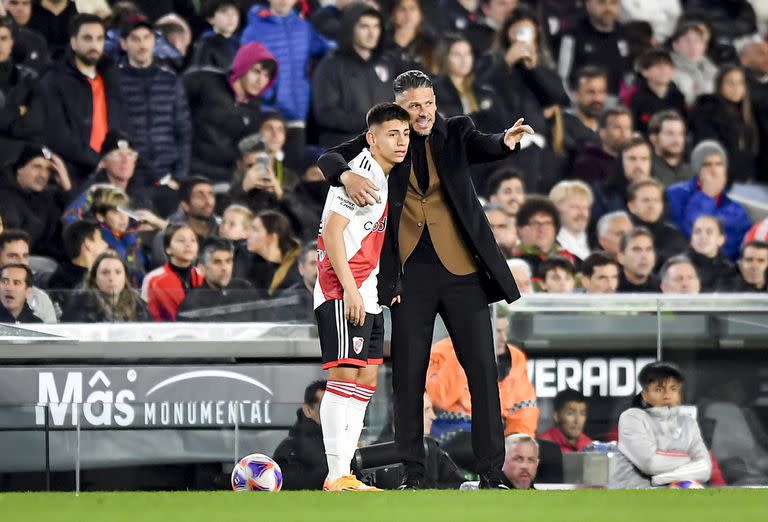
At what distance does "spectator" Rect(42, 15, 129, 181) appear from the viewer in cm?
1076

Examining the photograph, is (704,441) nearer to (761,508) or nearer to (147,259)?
(761,508)

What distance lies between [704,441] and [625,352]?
691mm

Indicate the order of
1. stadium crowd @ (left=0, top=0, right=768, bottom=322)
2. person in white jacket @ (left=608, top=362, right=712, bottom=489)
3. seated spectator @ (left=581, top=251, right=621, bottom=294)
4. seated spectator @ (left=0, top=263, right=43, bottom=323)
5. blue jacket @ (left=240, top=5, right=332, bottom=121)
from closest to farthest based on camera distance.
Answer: person in white jacket @ (left=608, top=362, right=712, bottom=489)
seated spectator @ (left=0, top=263, right=43, bottom=323)
seated spectator @ (left=581, top=251, right=621, bottom=294)
stadium crowd @ (left=0, top=0, right=768, bottom=322)
blue jacket @ (left=240, top=5, right=332, bottom=121)

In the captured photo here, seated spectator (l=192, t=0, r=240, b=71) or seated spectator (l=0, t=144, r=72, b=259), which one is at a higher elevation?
seated spectator (l=192, t=0, r=240, b=71)

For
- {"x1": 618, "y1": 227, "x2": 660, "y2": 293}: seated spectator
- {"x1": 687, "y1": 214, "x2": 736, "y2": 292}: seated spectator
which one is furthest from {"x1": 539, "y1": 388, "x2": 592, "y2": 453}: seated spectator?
{"x1": 687, "y1": 214, "x2": 736, "y2": 292}: seated spectator

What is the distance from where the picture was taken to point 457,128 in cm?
582

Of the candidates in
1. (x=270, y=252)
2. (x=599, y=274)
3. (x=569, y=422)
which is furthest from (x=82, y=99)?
(x=569, y=422)

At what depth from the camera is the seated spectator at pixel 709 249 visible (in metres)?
10.7

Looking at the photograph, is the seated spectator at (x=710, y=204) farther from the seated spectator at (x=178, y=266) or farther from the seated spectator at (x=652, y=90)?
the seated spectator at (x=178, y=266)

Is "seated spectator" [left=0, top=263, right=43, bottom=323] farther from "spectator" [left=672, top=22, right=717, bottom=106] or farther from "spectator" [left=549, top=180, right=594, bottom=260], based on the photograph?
"spectator" [left=672, top=22, right=717, bottom=106]

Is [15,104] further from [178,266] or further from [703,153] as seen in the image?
[703,153]

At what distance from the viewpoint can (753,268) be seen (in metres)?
10.4

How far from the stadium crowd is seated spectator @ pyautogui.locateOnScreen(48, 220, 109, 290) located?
1 centimetres

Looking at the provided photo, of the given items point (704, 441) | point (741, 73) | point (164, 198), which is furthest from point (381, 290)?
point (741, 73)
